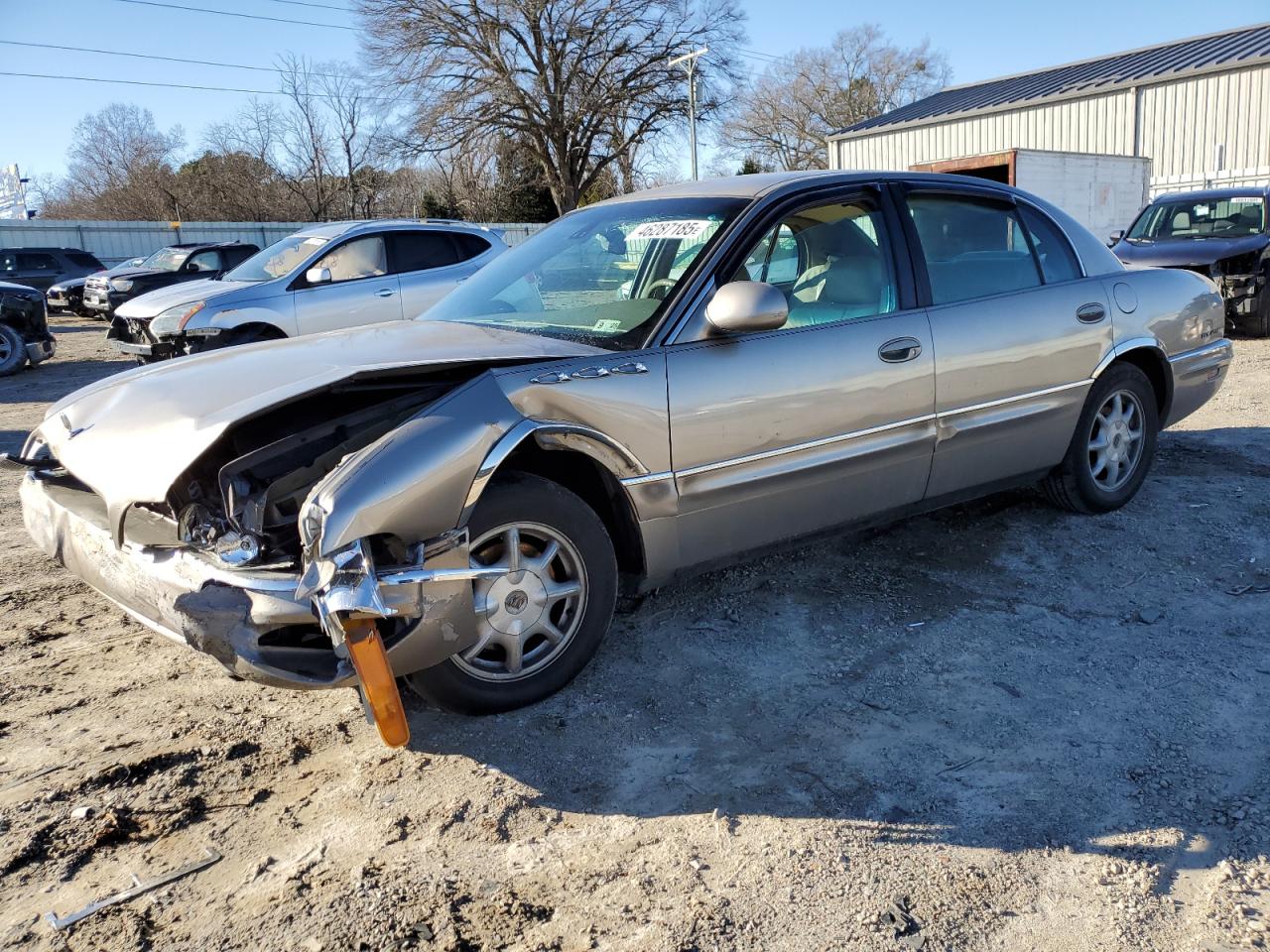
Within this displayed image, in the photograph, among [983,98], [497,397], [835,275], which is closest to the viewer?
[497,397]

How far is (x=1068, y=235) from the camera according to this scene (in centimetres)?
479

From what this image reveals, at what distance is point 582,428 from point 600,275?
1.00m

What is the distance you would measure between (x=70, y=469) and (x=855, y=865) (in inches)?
104

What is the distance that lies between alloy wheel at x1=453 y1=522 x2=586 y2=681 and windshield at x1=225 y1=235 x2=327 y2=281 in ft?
24.6

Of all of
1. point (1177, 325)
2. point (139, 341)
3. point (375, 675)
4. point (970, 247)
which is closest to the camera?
point (375, 675)

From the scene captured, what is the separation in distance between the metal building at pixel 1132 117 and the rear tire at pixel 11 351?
19786mm

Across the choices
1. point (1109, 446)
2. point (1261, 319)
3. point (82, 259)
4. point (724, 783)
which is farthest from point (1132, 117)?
point (724, 783)

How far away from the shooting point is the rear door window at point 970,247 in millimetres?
4230

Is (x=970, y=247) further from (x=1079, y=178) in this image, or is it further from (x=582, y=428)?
(x=1079, y=178)

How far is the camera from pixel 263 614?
2.63 metres

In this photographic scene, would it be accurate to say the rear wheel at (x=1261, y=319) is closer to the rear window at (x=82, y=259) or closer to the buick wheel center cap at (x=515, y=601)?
the buick wheel center cap at (x=515, y=601)

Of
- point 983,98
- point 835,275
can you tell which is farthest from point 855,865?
point 983,98

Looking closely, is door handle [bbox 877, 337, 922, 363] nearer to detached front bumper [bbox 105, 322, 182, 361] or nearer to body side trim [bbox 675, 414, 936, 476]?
body side trim [bbox 675, 414, 936, 476]

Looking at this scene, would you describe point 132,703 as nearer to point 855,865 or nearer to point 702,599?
point 702,599
